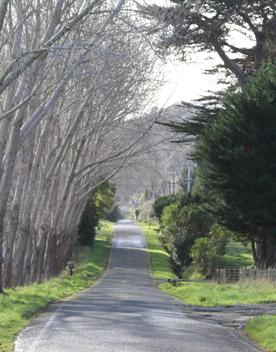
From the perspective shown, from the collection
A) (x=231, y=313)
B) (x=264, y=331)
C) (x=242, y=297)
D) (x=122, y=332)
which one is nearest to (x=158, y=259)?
(x=242, y=297)

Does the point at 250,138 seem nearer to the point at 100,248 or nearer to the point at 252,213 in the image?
the point at 252,213

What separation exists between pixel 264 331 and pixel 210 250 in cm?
3058

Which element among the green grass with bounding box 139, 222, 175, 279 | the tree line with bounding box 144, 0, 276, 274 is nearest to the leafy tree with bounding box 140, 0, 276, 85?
the tree line with bounding box 144, 0, 276, 274

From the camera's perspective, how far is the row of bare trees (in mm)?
18578

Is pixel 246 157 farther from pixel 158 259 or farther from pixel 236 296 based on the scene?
pixel 158 259

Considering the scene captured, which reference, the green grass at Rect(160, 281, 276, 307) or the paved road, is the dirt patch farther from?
the green grass at Rect(160, 281, 276, 307)

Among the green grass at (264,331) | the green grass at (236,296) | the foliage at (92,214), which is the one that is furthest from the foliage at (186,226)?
the green grass at (264,331)

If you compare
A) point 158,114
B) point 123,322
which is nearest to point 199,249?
point 158,114

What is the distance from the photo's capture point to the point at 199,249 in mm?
44812

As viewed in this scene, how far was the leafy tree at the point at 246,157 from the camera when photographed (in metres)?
28.8

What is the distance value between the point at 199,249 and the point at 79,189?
26.2 ft

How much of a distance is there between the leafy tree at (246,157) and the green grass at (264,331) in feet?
43.9

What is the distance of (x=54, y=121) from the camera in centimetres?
3041

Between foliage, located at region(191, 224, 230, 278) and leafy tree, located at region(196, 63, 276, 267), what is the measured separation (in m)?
13.6
